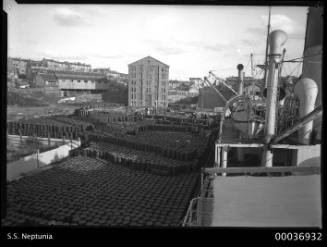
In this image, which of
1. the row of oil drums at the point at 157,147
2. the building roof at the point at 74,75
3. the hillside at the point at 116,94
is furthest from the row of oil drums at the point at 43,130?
the hillside at the point at 116,94

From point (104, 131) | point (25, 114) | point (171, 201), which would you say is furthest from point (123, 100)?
point (171, 201)

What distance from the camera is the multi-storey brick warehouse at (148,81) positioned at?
1992 inches

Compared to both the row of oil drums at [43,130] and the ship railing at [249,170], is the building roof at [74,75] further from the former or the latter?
the ship railing at [249,170]

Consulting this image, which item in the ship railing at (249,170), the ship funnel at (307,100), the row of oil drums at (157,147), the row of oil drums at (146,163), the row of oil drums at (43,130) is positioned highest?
the ship funnel at (307,100)

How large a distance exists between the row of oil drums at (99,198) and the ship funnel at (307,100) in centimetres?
615

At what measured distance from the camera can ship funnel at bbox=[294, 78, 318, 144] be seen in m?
10.6

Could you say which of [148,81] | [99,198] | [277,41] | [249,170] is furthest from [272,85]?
[148,81]

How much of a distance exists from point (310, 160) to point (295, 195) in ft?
22.6

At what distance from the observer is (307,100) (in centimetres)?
1064

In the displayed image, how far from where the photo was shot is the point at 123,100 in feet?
193

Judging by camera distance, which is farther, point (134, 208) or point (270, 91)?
point (134, 208)

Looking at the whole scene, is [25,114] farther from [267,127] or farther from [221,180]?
[221,180]

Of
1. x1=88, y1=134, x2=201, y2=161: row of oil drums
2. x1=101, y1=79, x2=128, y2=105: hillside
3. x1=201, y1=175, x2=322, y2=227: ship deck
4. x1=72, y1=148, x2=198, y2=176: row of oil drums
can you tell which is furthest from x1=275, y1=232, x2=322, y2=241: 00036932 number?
x1=101, y1=79, x2=128, y2=105: hillside

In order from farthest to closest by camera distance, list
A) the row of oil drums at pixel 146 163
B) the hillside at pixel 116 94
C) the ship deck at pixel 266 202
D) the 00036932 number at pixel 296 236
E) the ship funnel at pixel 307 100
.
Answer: the hillside at pixel 116 94
the row of oil drums at pixel 146 163
the ship funnel at pixel 307 100
the ship deck at pixel 266 202
the 00036932 number at pixel 296 236
